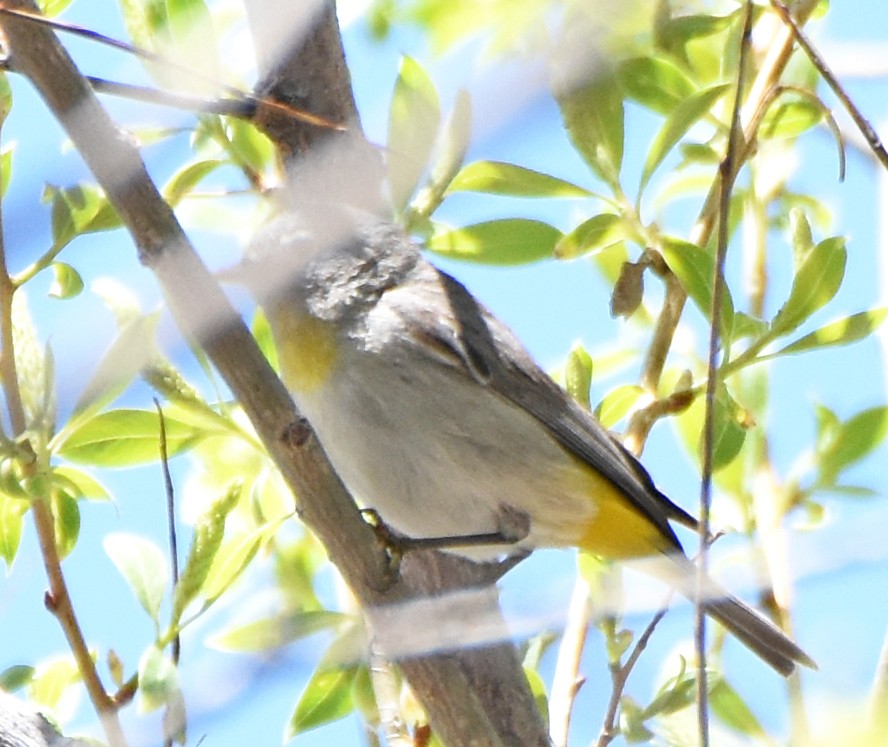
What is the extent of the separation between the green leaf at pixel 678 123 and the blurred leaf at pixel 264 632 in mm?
947

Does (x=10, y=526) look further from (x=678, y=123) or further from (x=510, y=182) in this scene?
(x=678, y=123)

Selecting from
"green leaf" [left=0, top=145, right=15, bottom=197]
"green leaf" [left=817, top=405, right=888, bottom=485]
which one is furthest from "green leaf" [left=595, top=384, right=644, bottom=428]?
"green leaf" [left=0, top=145, right=15, bottom=197]

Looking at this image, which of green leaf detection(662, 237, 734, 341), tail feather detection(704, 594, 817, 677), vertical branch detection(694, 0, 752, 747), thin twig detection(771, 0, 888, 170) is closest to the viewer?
vertical branch detection(694, 0, 752, 747)

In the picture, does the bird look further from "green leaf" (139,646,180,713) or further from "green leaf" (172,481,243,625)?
"green leaf" (139,646,180,713)

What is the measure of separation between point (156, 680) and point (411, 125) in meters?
1.09

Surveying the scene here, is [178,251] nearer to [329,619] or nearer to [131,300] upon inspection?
[131,300]

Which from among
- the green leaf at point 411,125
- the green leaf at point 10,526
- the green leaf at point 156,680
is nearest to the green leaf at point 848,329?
the green leaf at point 411,125

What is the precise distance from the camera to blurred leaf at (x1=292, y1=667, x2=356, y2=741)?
7.22 ft

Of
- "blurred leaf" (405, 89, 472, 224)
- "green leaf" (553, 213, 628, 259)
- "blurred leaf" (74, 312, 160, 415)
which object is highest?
"blurred leaf" (405, 89, 472, 224)

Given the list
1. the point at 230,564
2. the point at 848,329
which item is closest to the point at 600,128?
the point at 848,329

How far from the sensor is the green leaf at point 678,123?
82.5 inches

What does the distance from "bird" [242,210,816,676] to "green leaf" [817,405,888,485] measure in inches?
13.2

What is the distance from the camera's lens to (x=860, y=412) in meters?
2.40

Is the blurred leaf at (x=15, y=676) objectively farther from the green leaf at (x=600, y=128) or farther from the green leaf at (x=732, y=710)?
the green leaf at (x=600, y=128)
